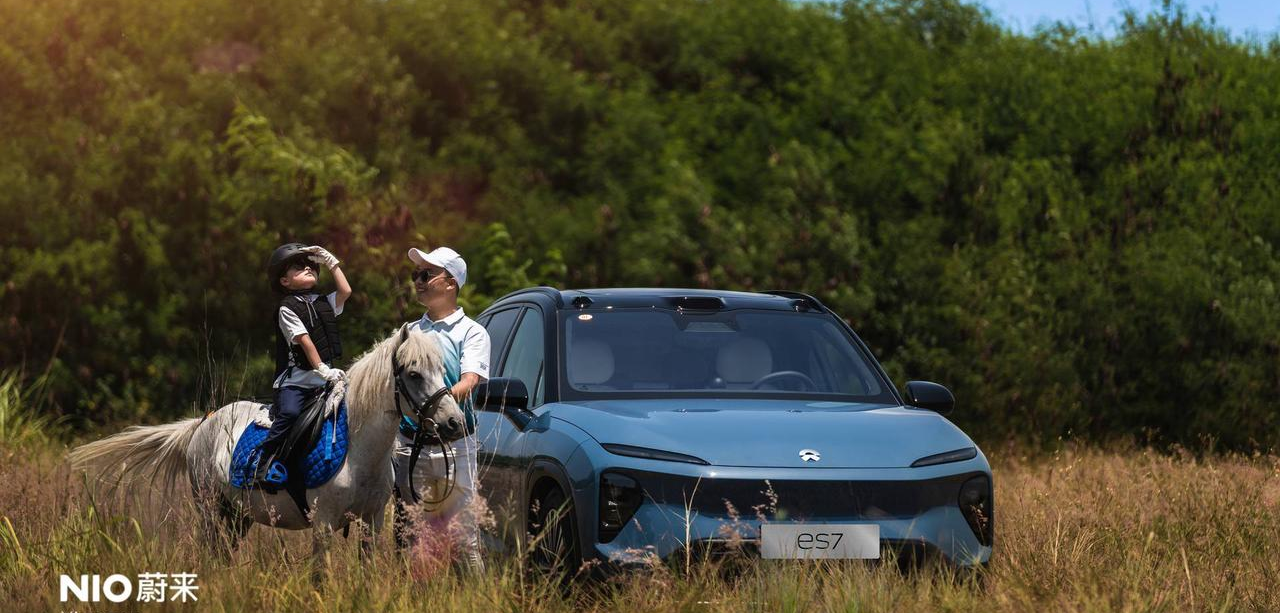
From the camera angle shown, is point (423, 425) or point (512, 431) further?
point (512, 431)

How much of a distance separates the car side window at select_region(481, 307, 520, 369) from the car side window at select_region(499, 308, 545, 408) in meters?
0.16

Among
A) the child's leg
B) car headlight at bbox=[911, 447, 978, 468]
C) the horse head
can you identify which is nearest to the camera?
car headlight at bbox=[911, 447, 978, 468]

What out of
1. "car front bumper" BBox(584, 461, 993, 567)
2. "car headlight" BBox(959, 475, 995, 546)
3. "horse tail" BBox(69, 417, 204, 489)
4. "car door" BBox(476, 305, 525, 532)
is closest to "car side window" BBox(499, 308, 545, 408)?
"car door" BBox(476, 305, 525, 532)

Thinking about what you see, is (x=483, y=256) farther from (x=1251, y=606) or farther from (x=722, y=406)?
(x=1251, y=606)

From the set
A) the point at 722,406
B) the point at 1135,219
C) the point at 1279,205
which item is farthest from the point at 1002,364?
the point at 722,406

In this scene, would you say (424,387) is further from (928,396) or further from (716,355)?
(928,396)

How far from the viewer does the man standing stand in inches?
311

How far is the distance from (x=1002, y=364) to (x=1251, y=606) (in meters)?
9.97

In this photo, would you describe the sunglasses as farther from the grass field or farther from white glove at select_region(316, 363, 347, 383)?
the grass field

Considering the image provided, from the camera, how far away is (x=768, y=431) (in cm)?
708

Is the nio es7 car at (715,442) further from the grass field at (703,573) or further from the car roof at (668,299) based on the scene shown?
the grass field at (703,573)

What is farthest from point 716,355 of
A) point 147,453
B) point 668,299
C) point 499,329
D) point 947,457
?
point 147,453

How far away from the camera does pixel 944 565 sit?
22.4 ft

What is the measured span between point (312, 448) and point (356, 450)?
0.66 ft
